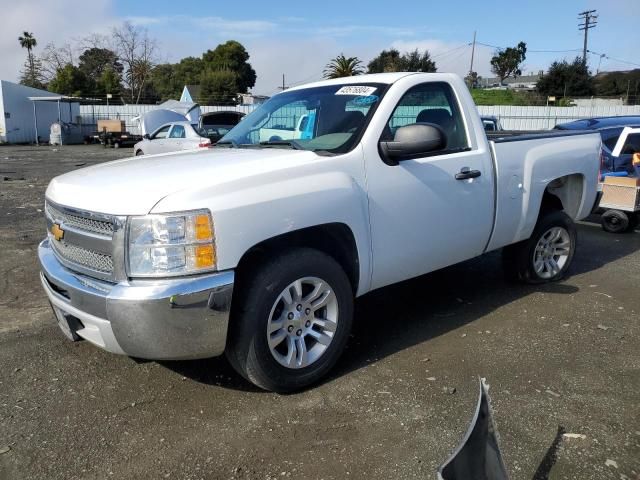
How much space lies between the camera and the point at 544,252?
557cm

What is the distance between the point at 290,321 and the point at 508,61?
100693 millimetres

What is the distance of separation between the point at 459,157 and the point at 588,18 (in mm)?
75137

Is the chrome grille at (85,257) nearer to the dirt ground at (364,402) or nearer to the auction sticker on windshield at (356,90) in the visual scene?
the dirt ground at (364,402)

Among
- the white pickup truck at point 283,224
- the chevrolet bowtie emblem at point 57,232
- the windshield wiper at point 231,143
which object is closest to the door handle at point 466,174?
the white pickup truck at point 283,224

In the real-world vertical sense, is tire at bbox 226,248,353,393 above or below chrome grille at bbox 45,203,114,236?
below

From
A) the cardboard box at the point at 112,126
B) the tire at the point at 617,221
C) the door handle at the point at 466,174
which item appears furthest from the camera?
Answer: the cardboard box at the point at 112,126

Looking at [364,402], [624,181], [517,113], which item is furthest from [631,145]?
[517,113]

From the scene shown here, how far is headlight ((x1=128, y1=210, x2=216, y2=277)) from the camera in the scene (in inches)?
113

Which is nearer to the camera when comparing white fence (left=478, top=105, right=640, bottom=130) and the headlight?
the headlight

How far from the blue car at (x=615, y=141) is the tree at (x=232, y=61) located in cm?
6108

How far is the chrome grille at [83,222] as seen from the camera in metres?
3.03

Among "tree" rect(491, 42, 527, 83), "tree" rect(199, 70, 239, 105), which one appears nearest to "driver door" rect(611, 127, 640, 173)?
"tree" rect(199, 70, 239, 105)

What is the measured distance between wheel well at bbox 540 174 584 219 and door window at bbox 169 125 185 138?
39.0ft

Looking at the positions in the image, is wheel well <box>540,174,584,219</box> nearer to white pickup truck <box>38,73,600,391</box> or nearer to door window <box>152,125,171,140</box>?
white pickup truck <box>38,73,600,391</box>
